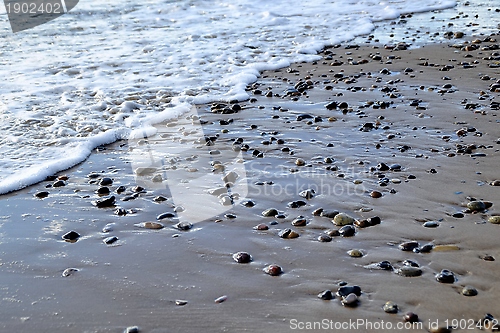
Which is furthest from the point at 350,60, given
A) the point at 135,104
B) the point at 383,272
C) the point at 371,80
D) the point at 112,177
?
the point at 383,272

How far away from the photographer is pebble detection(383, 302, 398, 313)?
2604 mm

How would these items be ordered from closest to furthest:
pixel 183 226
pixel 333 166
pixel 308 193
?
1. pixel 183 226
2. pixel 308 193
3. pixel 333 166

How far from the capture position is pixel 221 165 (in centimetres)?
473

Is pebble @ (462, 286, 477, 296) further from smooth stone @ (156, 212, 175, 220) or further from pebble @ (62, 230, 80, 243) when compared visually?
pebble @ (62, 230, 80, 243)

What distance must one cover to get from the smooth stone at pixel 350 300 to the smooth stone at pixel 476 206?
136 cm

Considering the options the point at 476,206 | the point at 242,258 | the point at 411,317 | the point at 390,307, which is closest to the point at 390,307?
the point at 390,307

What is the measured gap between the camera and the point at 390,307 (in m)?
2.62

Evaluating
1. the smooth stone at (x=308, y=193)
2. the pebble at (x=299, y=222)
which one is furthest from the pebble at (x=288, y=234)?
the smooth stone at (x=308, y=193)

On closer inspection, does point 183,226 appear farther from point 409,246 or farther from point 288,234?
point 409,246

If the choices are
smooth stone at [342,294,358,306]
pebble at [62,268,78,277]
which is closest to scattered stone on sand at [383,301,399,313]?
smooth stone at [342,294,358,306]

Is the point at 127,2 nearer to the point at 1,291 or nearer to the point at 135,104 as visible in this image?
the point at 135,104

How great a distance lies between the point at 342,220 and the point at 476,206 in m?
0.92

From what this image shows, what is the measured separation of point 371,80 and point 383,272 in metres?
4.53

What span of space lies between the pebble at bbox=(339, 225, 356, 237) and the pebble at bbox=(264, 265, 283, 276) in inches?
22.6
